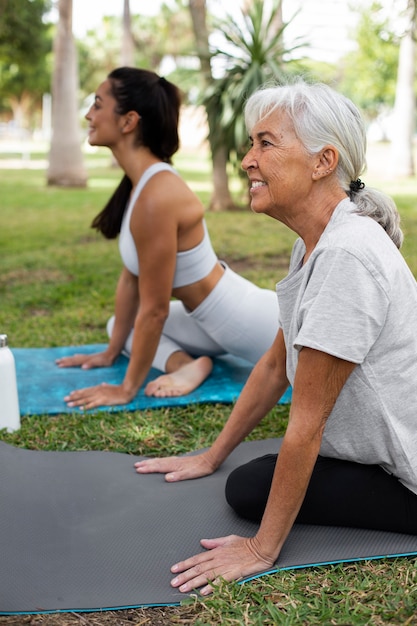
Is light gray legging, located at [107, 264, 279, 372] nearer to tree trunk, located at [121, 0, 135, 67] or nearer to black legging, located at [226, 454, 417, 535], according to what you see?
black legging, located at [226, 454, 417, 535]

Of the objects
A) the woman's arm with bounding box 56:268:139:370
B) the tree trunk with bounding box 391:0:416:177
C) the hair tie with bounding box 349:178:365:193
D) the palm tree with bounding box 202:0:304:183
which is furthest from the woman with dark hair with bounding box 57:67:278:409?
the tree trunk with bounding box 391:0:416:177

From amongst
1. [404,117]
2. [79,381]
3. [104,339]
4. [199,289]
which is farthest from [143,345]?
[404,117]

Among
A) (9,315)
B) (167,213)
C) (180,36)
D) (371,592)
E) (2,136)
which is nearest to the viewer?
(371,592)

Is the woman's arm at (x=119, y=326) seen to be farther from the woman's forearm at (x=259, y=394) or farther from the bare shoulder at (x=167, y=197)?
the woman's forearm at (x=259, y=394)

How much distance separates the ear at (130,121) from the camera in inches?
136

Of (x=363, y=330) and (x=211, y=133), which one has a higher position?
(x=211, y=133)

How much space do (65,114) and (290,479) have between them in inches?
546

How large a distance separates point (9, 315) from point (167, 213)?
7.52ft

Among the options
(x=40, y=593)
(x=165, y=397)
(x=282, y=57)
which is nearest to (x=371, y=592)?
(x=40, y=593)

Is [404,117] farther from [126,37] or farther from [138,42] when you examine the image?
[138,42]

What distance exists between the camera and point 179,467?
8.93 feet

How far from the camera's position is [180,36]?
1690 inches

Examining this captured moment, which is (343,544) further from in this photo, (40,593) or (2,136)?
(2,136)

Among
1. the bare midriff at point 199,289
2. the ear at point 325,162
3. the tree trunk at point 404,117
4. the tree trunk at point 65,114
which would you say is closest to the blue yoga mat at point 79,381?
the bare midriff at point 199,289
